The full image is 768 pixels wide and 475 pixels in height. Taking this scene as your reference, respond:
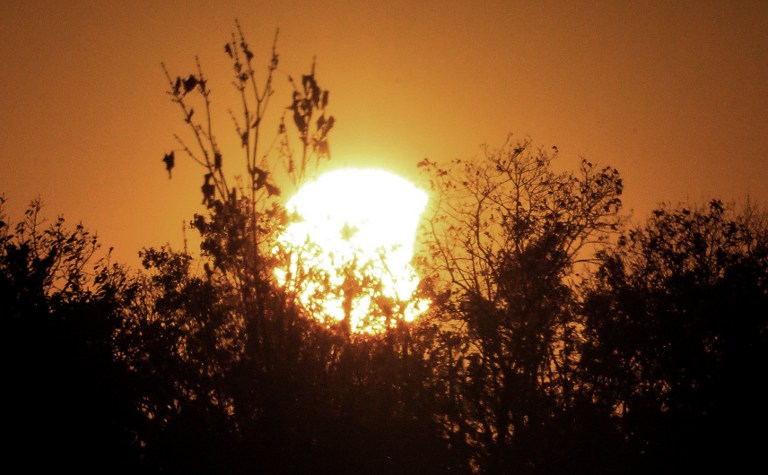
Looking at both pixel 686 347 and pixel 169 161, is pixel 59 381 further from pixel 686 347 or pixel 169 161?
pixel 686 347

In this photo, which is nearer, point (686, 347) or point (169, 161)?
point (169, 161)

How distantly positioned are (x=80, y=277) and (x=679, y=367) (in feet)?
66.5

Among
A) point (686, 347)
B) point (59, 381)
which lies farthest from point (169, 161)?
point (686, 347)

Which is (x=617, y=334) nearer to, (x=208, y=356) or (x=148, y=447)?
(x=208, y=356)

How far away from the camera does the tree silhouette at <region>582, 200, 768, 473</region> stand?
70.1ft

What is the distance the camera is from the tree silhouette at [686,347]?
21.4 metres

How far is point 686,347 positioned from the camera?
22.2 meters

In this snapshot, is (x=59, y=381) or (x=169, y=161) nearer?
(x=169, y=161)

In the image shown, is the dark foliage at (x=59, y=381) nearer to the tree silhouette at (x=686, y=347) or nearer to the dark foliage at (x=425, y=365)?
the dark foliage at (x=425, y=365)

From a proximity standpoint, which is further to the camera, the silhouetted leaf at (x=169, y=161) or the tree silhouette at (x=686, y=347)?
the tree silhouette at (x=686, y=347)

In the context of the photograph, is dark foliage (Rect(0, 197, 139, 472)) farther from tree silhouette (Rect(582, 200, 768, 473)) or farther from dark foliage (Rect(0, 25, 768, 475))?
tree silhouette (Rect(582, 200, 768, 473))

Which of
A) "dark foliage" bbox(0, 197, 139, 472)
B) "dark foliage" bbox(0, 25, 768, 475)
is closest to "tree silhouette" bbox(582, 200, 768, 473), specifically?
"dark foliage" bbox(0, 25, 768, 475)

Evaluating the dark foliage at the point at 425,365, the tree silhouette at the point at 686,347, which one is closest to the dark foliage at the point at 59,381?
the dark foliage at the point at 425,365

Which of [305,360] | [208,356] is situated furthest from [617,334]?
[208,356]
